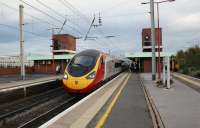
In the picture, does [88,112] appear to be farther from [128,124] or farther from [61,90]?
[61,90]

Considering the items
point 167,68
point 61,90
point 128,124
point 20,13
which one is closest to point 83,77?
point 167,68

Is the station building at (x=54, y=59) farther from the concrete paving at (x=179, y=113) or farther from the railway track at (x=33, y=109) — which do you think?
the concrete paving at (x=179, y=113)

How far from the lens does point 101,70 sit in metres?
26.5

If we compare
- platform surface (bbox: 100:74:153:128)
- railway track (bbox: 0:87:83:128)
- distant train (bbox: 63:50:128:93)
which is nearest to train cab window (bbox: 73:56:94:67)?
distant train (bbox: 63:50:128:93)

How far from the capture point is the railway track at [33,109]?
54.6ft

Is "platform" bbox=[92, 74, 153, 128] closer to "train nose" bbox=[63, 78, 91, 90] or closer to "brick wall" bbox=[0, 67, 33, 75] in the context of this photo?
"train nose" bbox=[63, 78, 91, 90]

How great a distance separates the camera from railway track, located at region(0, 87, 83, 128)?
655 inches

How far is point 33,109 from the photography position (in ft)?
69.1

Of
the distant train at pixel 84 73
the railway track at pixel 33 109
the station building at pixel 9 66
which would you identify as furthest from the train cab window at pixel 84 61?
the station building at pixel 9 66

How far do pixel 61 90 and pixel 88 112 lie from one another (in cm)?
1749

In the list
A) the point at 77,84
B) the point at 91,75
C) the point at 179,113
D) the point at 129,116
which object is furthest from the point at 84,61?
the point at 179,113

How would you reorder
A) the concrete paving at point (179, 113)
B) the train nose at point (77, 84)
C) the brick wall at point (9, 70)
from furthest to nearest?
the brick wall at point (9, 70) < the train nose at point (77, 84) < the concrete paving at point (179, 113)

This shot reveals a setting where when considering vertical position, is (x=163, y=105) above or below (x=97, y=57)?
below

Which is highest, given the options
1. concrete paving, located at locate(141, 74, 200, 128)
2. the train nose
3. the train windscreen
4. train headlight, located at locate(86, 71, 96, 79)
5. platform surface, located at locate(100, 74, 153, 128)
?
the train windscreen
